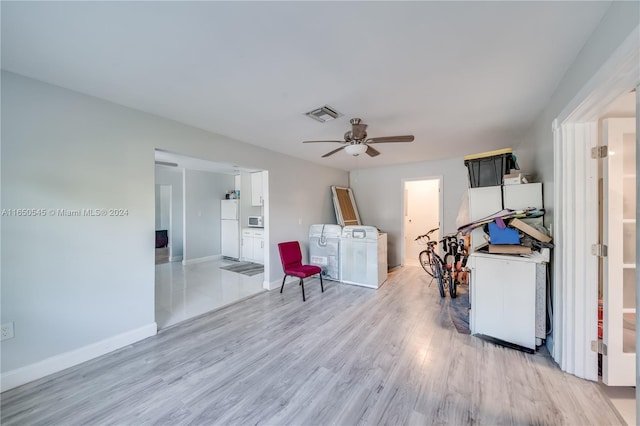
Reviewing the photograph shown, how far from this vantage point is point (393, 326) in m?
2.73

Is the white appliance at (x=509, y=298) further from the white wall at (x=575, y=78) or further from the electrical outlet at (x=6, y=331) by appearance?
the electrical outlet at (x=6, y=331)

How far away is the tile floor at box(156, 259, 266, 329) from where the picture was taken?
10.3 ft

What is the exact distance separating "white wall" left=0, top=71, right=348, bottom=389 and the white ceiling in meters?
0.25

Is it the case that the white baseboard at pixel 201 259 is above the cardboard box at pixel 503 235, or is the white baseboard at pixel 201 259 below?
below

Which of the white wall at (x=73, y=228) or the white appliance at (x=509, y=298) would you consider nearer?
the white wall at (x=73, y=228)

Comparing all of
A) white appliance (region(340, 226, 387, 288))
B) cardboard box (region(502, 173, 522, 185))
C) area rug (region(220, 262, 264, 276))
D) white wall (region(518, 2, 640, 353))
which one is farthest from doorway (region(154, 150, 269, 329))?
white wall (region(518, 2, 640, 353))

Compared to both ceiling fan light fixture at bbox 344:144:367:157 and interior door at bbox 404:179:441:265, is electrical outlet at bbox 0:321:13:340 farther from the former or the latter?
interior door at bbox 404:179:441:265

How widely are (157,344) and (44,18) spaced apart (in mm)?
2686

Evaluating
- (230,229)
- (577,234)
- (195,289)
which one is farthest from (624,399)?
(230,229)

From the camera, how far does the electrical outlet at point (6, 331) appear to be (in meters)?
→ 1.76

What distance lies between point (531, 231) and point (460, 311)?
4.86 feet

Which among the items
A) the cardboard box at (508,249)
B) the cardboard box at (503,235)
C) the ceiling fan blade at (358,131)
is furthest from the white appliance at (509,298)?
the ceiling fan blade at (358,131)

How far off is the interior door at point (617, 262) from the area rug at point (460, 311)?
104 centimetres

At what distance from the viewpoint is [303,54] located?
1.64 metres
